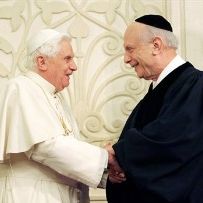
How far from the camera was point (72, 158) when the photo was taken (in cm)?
302

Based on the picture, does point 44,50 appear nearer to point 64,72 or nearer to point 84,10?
point 64,72

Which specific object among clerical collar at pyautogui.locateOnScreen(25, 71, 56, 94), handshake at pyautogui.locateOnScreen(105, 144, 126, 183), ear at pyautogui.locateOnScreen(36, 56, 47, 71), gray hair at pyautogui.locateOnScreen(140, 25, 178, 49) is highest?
gray hair at pyautogui.locateOnScreen(140, 25, 178, 49)

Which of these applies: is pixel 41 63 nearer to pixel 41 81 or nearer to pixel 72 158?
pixel 41 81

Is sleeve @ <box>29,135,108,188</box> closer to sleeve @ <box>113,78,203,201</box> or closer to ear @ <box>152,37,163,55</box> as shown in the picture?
sleeve @ <box>113,78,203,201</box>

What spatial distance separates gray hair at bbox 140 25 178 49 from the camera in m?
3.30

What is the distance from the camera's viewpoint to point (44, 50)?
130 inches

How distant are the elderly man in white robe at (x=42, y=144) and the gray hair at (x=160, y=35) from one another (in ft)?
1.63

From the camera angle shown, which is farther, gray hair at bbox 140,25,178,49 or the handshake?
gray hair at bbox 140,25,178,49

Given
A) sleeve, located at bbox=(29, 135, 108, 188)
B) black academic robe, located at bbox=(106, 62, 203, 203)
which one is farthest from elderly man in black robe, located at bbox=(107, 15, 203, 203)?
sleeve, located at bbox=(29, 135, 108, 188)

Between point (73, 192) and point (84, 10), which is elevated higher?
point (84, 10)

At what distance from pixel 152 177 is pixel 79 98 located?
1690 mm

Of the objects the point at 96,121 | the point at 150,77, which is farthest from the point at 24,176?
the point at 96,121

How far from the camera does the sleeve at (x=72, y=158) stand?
3.01 m

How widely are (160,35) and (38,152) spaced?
105 centimetres
